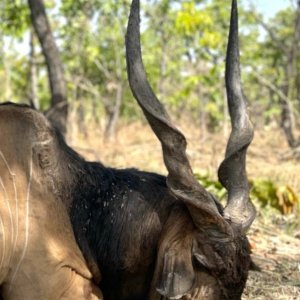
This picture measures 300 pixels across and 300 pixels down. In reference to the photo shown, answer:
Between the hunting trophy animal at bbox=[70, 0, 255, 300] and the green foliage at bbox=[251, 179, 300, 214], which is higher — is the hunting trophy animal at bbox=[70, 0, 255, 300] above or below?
above

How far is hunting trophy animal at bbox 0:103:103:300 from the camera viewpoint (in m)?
3.31

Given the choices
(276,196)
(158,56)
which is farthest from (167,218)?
(158,56)

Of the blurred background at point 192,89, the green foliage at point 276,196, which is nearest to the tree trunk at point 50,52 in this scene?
the blurred background at point 192,89

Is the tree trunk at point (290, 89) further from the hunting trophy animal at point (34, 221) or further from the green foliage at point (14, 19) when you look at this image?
the hunting trophy animal at point (34, 221)

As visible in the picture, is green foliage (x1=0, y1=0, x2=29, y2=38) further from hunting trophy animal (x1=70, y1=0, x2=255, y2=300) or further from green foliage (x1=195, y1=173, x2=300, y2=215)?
hunting trophy animal (x1=70, y1=0, x2=255, y2=300)

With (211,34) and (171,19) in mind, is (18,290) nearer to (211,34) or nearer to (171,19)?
(211,34)

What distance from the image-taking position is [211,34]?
44.8 feet

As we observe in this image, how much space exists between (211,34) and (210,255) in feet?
35.9

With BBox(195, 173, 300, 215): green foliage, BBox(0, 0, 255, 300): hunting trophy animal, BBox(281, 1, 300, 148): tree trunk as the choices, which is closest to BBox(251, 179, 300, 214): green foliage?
BBox(195, 173, 300, 215): green foliage

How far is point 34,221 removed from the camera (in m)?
3.41

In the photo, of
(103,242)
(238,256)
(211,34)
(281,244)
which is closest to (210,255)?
(238,256)

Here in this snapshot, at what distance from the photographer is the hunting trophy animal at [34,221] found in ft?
10.9

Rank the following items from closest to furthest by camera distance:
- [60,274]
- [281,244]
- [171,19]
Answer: [60,274] → [281,244] → [171,19]

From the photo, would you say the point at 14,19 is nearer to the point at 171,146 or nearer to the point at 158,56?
the point at 171,146
